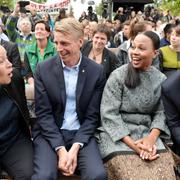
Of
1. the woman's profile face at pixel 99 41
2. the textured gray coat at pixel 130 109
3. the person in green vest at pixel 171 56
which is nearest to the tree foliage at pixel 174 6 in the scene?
the person in green vest at pixel 171 56

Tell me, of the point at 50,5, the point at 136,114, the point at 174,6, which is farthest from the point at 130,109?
the point at 174,6

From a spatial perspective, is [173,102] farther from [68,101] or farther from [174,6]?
[174,6]

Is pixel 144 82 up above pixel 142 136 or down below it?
above

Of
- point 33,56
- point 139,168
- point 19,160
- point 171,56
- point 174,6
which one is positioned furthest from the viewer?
point 174,6

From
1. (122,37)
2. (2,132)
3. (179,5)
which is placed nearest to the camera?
(2,132)

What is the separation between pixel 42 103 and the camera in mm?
3602

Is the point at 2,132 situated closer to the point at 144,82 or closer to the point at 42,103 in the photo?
the point at 42,103

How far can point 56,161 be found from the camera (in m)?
3.31

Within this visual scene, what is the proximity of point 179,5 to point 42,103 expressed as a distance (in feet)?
46.1

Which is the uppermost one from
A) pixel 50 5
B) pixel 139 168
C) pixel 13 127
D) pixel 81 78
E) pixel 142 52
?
pixel 142 52

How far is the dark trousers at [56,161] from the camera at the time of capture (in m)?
3.16

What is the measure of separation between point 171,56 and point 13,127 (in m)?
3.08

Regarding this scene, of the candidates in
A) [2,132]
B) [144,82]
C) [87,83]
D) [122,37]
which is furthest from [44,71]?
[122,37]

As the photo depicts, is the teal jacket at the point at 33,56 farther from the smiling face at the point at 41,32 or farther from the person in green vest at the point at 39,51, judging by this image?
the smiling face at the point at 41,32
